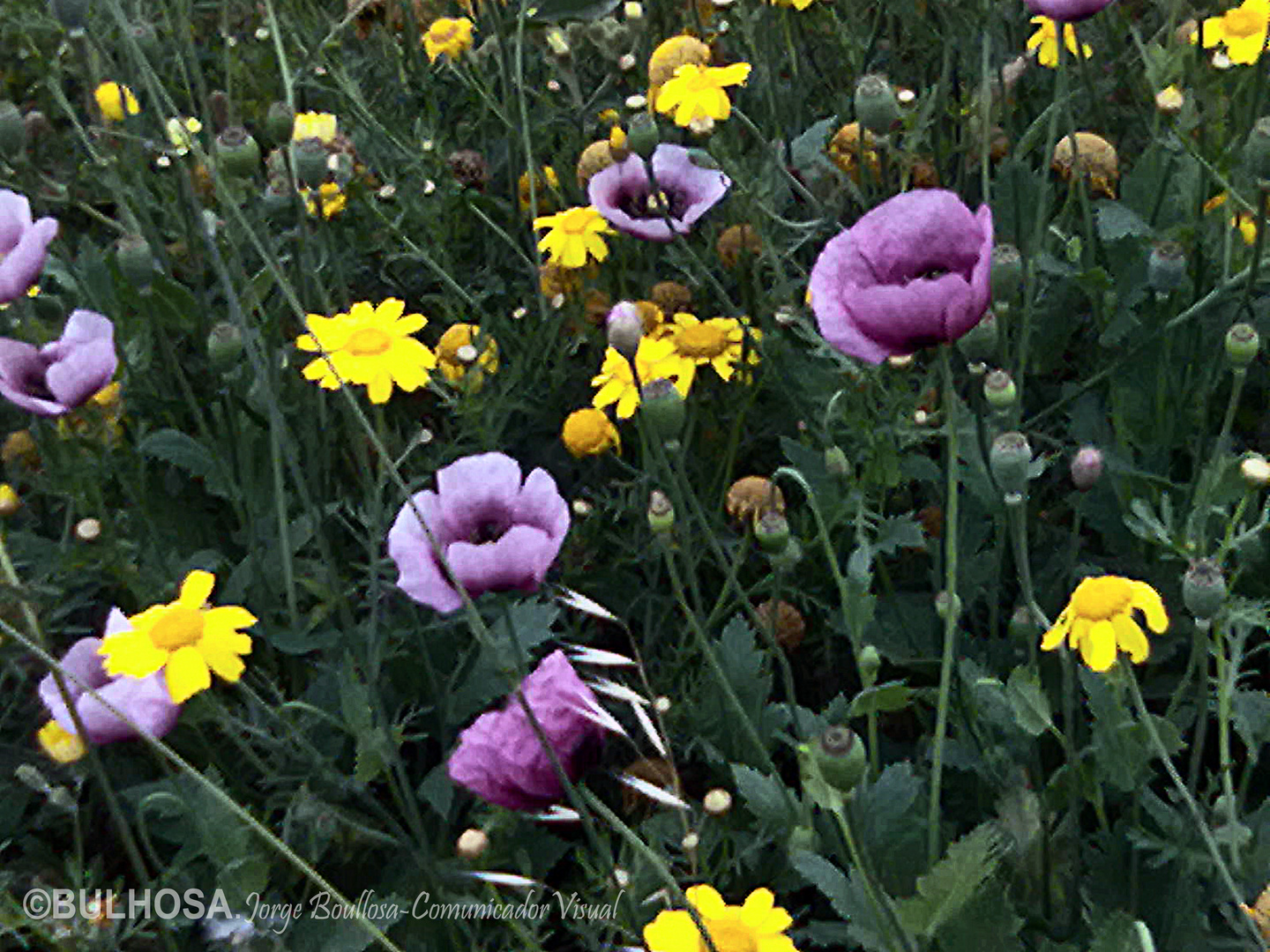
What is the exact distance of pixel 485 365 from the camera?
1323 millimetres

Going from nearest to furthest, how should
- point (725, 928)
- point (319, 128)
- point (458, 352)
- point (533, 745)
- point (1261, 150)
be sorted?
1. point (725, 928)
2. point (533, 745)
3. point (1261, 150)
4. point (458, 352)
5. point (319, 128)

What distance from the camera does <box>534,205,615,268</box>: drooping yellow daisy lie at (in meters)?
1.36

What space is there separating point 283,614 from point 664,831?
0.44m

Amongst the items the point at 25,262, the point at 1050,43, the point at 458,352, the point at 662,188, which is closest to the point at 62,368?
the point at 25,262

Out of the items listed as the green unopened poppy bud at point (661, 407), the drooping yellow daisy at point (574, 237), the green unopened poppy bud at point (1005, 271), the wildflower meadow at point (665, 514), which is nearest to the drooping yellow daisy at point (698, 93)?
the wildflower meadow at point (665, 514)

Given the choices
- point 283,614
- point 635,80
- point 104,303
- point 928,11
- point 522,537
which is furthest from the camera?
point 928,11

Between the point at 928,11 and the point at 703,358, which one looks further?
the point at 928,11

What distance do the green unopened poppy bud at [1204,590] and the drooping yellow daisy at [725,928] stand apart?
10.9 inches

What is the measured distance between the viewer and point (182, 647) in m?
0.95

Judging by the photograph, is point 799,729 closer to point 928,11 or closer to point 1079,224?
point 1079,224

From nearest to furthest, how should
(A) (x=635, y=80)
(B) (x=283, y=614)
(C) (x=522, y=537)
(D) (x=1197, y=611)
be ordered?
(D) (x=1197, y=611) → (C) (x=522, y=537) → (B) (x=283, y=614) → (A) (x=635, y=80)

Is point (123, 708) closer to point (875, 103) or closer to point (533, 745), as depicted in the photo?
point (533, 745)

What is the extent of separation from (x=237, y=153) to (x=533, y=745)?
1.58 feet

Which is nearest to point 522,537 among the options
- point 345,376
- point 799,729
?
point 799,729
